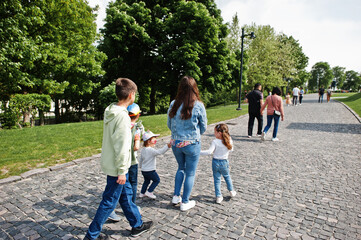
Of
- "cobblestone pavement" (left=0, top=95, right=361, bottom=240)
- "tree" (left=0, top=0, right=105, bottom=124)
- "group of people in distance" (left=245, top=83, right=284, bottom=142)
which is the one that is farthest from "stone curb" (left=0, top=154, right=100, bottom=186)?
"tree" (left=0, top=0, right=105, bottom=124)

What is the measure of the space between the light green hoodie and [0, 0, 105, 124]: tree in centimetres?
1020

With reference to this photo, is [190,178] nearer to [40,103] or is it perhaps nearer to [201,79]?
[40,103]

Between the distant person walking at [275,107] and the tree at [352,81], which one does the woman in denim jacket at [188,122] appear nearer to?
the distant person walking at [275,107]

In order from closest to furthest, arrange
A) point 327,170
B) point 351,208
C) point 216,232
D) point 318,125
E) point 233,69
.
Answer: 1. point 216,232
2. point 351,208
3. point 327,170
4. point 318,125
5. point 233,69

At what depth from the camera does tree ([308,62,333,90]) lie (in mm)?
103938

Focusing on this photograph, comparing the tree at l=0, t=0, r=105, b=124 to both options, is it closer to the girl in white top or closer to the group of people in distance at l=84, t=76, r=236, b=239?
the group of people in distance at l=84, t=76, r=236, b=239

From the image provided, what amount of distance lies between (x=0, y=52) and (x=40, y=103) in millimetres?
4671

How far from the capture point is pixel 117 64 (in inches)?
818

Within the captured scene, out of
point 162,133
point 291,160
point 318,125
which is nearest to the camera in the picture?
point 291,160

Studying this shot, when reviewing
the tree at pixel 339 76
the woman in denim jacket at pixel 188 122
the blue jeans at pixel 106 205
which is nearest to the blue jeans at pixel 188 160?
the woman in denim jacket at pixel 188 122

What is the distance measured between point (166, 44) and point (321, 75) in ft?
362

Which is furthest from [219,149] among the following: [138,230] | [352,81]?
[352,81]

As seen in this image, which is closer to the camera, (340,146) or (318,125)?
(340,146)

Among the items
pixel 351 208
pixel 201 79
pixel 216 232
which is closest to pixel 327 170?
pixel 351 208
